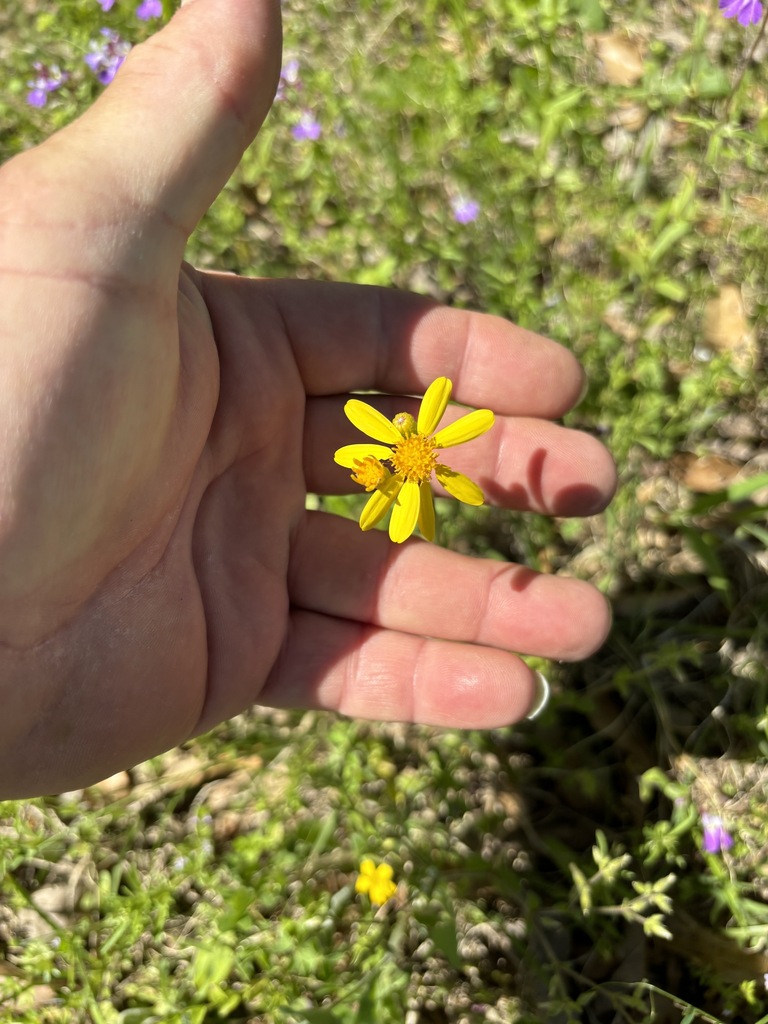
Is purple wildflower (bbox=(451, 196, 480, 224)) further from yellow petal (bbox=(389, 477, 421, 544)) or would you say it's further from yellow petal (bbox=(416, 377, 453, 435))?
yellow petal (bbox=(389, 477, 421, 544))

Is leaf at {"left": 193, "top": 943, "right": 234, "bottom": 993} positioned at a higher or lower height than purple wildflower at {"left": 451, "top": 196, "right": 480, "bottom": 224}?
lower

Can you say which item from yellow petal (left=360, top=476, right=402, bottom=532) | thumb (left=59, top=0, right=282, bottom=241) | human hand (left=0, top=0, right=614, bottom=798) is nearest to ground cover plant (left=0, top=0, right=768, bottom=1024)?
human hand (left=0, top=0, right=614, bottom=798)

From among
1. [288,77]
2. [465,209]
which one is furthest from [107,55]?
[465,209]

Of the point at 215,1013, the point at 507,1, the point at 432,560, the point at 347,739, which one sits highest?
the point at 507,1

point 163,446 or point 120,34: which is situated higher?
point 120,34

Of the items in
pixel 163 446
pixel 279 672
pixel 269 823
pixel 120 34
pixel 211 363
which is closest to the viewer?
pixel 163 446

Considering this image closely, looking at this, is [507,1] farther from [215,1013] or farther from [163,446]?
[215,1013]

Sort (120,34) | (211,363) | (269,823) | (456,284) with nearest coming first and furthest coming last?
(211,363) < (269,823) < (120,34) < (456,284)

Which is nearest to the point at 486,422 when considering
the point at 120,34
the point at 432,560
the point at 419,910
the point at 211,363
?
the point at 432,560
